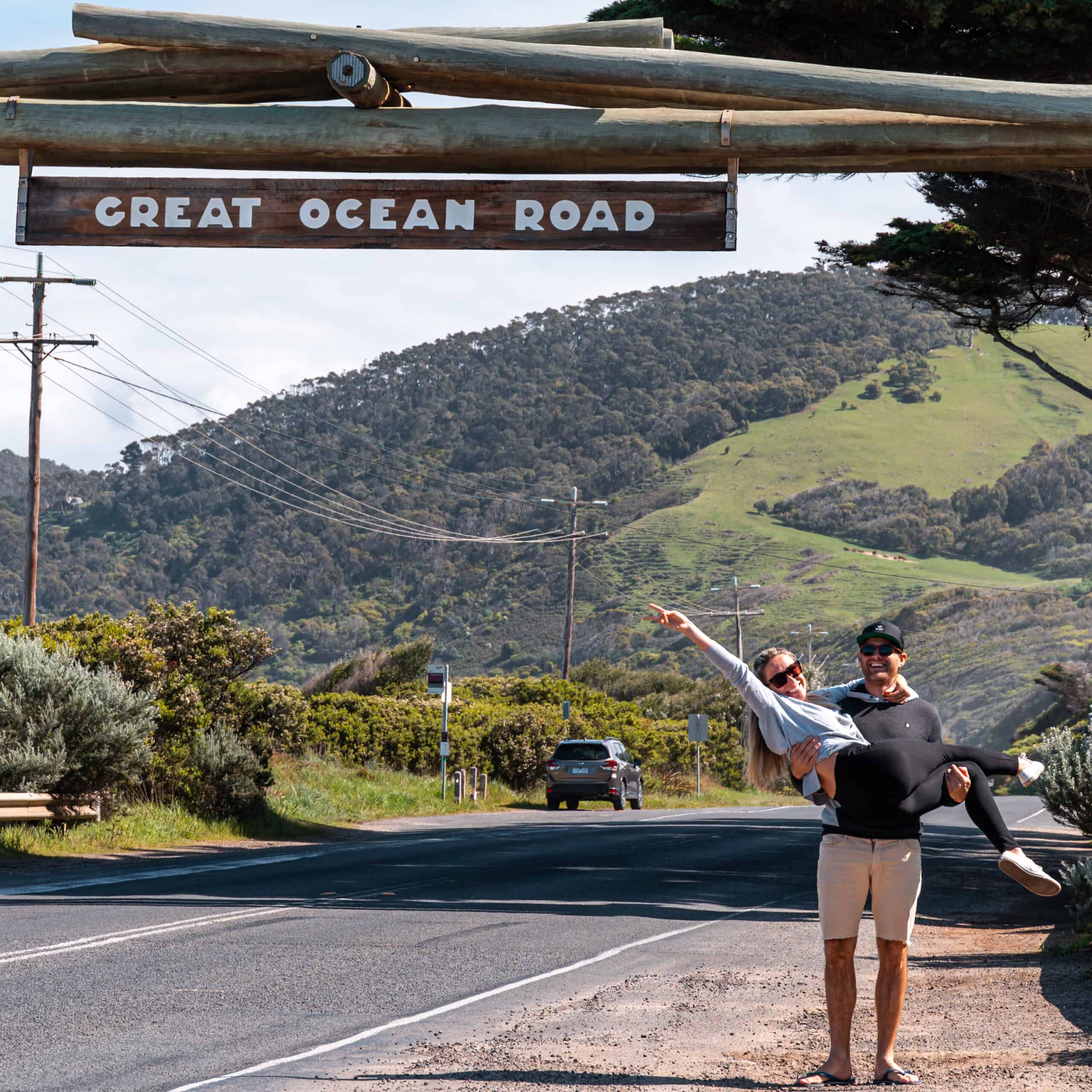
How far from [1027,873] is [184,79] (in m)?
8.10

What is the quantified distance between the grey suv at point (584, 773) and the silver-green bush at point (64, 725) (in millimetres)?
16613

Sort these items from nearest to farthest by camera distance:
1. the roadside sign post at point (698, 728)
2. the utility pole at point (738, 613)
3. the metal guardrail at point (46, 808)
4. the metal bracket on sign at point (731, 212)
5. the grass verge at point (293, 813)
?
1. the metal bracket on sign at point (731, 212)
2. the metal guardrail at point (46, 808)
3. the grass verge at point (293, 813)
4. the roadside sign post at point (698, 728)
5. the utility pole at point (738, 613)

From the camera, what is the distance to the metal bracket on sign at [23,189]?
34.0ft

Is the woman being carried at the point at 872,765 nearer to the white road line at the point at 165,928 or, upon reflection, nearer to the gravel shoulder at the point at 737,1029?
the gravel shoulder at the point at 737,1029

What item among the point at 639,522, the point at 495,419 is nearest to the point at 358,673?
the point at 639,522

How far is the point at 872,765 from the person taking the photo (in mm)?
6367

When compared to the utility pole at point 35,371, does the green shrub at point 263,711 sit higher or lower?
lower

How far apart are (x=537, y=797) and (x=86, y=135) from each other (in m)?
30.1

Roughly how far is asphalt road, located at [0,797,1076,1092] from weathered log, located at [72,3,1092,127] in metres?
6.27

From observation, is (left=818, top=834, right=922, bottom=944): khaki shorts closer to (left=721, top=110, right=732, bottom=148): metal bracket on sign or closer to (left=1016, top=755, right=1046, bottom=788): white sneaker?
(left=1016, top=755, right=1046, bottom=788): white sneaker


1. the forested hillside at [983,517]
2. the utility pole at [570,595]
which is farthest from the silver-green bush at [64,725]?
the forested hillside at [983,517]

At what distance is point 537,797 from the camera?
38.8m

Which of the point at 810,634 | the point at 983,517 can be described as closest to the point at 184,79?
the point at 810,634

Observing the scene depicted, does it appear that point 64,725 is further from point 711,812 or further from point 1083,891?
point 711,812
